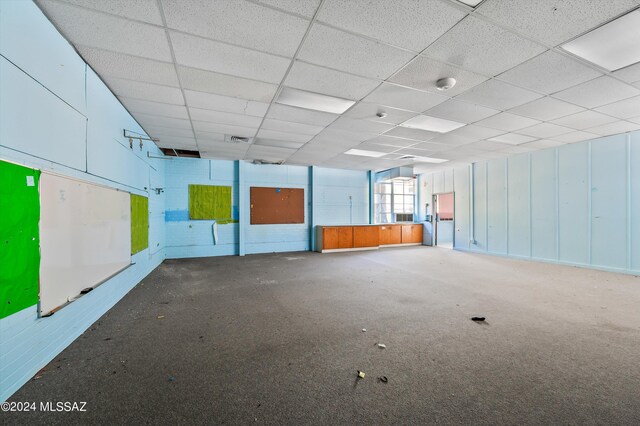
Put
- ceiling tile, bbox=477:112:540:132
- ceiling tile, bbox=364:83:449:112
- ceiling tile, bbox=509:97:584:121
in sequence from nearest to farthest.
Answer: ceiling tile, bbox=364:83:449:112
ceiling tile, bbox=509:97:584:121
ceiling tile, bbox=477:112:540:132

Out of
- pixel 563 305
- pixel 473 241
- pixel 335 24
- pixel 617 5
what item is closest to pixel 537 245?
pixel 473 241

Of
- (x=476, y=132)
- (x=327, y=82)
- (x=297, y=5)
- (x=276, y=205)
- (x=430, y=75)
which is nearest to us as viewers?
(x=297, y=5)

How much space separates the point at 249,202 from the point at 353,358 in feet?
21.0

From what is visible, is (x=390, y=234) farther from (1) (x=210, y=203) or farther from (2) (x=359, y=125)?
(1) (x=210, y=203)

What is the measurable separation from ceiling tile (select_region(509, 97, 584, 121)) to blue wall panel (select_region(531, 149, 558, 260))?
8.82 feet

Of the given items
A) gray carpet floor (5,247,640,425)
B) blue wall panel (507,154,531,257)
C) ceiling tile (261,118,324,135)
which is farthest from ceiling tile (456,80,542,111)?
blue wall panel (507,154,531,257)

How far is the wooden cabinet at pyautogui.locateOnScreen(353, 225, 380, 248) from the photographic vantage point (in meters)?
8.57

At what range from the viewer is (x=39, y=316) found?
6.40 ft

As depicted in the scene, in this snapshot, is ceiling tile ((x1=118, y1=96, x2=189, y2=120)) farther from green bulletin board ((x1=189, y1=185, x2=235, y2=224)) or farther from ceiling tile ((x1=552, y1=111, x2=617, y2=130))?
ceiling tile ((x1=552, y1=111, x2=617, y2=130))

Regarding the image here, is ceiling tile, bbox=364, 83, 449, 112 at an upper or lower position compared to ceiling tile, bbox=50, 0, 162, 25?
lower

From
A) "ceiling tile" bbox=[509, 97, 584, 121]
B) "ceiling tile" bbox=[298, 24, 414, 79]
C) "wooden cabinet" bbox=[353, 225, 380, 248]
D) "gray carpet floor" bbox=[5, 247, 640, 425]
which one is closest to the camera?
"gray carpet floor" bbox=[5, 247, 640, 425]

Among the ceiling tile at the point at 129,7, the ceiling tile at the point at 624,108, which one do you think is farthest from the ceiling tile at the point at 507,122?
the ceiling tile at the point at 129,7

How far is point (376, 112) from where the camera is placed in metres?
3.93

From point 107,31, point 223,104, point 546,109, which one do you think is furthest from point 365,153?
point 107,31
